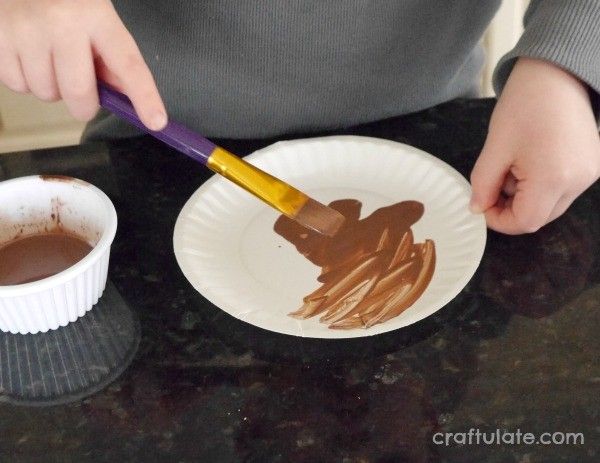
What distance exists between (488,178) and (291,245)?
190mm

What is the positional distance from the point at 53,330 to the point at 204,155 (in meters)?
0.20

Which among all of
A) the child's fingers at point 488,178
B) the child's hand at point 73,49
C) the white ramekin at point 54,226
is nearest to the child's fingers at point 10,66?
the child's hand at point 73,49

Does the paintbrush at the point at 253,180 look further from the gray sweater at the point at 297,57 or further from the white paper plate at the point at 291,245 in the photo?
the gray sweater at the point at 297,57

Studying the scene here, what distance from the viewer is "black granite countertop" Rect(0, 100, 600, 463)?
546mm

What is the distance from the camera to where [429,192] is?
758 mm

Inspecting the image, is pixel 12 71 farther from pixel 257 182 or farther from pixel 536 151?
pixel 536 151

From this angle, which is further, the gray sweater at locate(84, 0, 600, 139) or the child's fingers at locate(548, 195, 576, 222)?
the gray sweater at locate(84, 0, 600, 139)

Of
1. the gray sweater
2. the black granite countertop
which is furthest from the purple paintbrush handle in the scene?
the gray sweater

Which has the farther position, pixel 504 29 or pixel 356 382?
pixel 504 29

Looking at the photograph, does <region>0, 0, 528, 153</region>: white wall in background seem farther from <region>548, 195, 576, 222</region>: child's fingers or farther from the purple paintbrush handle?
<region>548, 195, 576, 222</region>: child's fingers

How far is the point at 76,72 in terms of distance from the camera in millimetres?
594

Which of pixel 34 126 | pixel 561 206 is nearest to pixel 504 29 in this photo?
pixel 561 206

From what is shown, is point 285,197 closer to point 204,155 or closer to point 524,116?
point 204,155

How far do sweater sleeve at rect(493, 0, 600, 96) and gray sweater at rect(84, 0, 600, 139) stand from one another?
74mm
